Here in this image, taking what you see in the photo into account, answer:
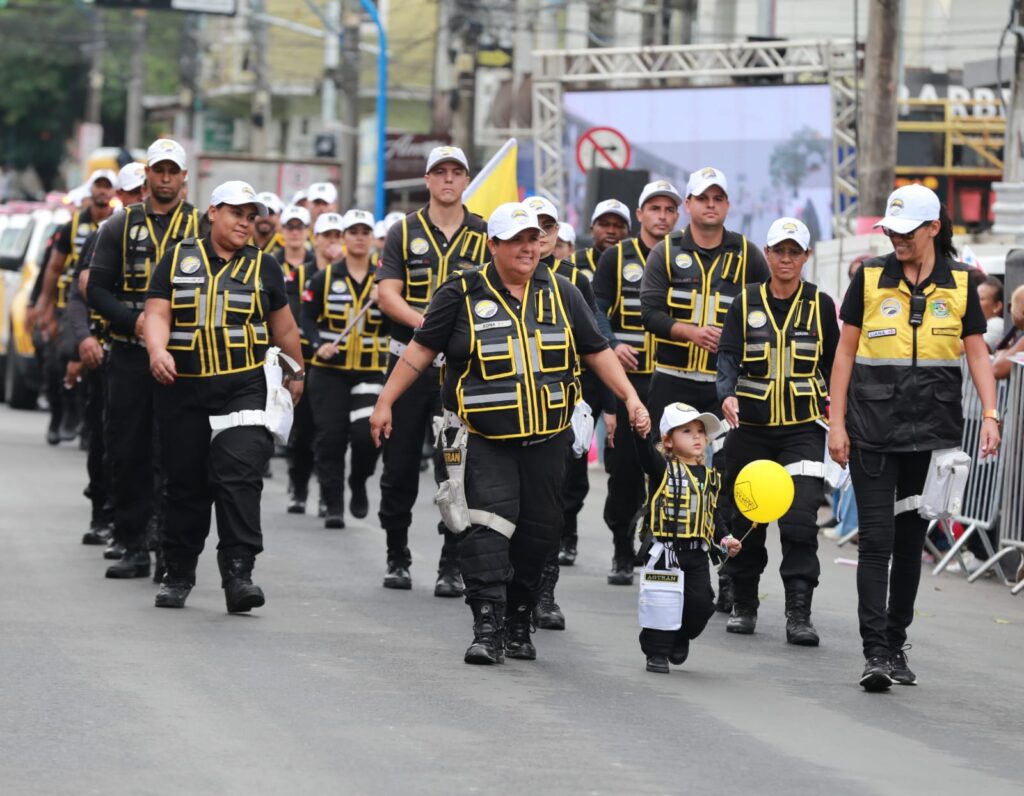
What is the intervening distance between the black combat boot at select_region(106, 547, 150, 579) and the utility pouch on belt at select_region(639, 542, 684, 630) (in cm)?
358

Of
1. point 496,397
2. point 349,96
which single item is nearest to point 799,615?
point 496,397

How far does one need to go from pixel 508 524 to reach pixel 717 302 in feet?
8.42

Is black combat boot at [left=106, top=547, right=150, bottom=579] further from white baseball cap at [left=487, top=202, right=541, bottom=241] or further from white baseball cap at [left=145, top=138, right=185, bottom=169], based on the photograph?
white baseball cap at [left=487, top=202, right=541, bottom=241]

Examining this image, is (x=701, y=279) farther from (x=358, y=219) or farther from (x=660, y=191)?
(x=358, y=219)

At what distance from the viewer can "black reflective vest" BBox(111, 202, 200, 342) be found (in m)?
11.7

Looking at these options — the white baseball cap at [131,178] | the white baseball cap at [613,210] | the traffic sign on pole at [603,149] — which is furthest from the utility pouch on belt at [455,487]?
the traffic sign on pole at [603,149]

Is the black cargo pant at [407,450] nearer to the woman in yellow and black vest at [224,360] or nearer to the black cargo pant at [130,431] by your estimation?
the woman in yellow and black vest at [224,360]

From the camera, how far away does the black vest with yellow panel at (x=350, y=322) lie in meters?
15.3

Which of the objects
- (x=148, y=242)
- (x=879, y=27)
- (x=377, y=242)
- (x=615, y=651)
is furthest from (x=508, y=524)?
(x=879, y=27)

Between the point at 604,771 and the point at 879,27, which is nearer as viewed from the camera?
the point at 604,771

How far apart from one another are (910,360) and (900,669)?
1308mm

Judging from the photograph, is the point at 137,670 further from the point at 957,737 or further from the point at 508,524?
the point at 957,737

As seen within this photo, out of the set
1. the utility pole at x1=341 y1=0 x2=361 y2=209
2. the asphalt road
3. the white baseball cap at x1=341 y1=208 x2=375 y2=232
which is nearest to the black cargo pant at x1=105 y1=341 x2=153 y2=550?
the asphalt road

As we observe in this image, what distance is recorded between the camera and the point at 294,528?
49.9ft
